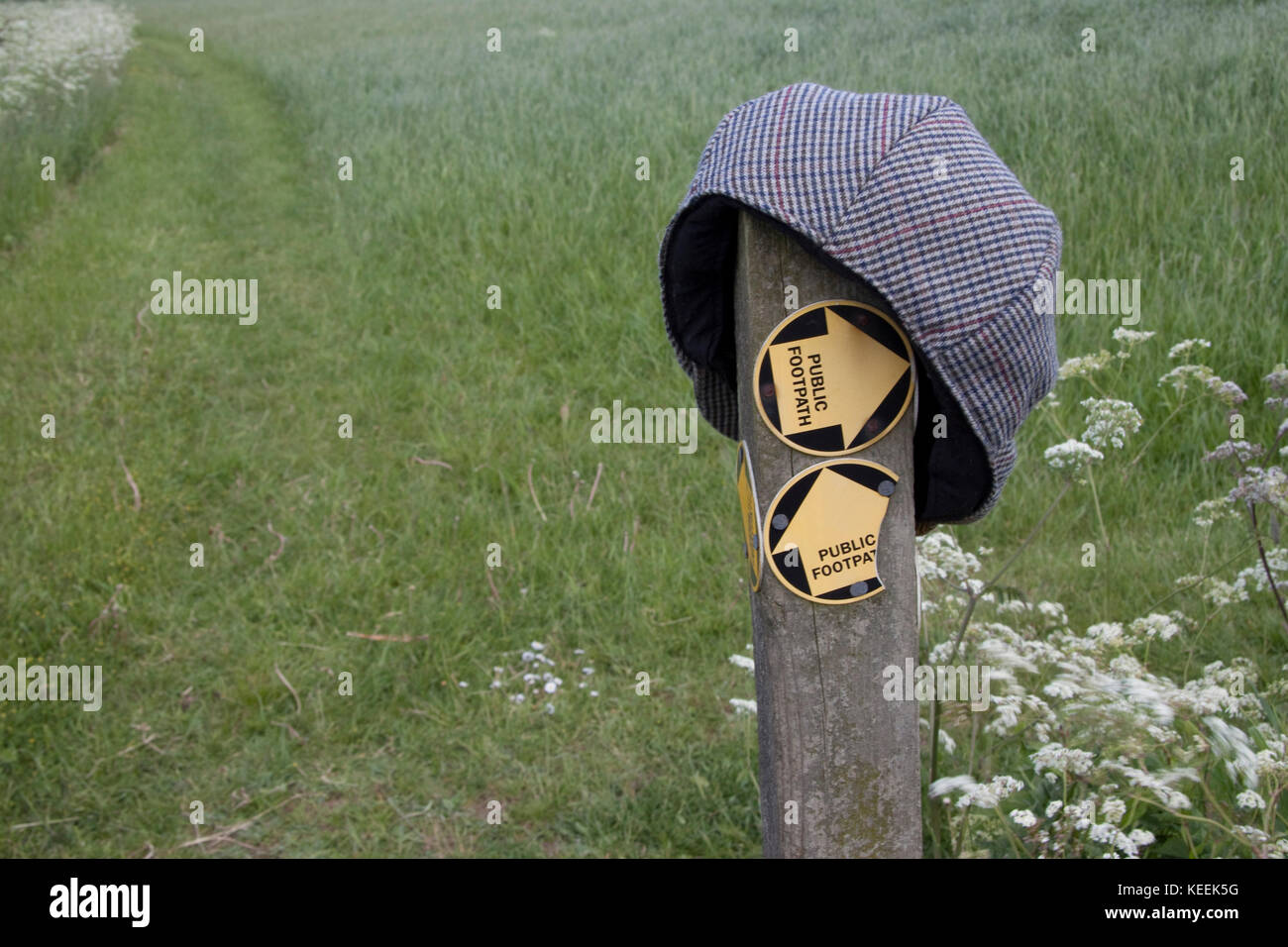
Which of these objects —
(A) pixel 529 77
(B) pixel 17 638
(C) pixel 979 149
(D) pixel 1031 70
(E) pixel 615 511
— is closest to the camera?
(C) pixel 979 149

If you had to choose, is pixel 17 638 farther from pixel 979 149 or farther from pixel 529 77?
pixel 529 77

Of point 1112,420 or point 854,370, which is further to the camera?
point 1112,420

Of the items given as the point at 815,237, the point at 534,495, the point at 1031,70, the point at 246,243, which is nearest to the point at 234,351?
the point at 246,243

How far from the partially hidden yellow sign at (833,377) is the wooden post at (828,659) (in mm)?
20

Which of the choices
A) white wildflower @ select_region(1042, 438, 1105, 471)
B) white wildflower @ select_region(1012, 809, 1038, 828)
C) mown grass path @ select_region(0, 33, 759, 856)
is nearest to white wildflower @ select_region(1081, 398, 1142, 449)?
white wildflower @ select_region(1042, 438, 1105, 471)

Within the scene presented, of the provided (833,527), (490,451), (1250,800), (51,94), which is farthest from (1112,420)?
(51,94)

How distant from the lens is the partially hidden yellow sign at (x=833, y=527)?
5.41 feet

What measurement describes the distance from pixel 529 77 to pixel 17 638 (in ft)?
20.4

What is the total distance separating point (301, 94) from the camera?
35.3 feet

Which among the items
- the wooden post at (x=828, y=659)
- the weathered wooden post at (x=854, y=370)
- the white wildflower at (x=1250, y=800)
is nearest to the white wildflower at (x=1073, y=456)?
the white wildflower at (x=1250, y=800)

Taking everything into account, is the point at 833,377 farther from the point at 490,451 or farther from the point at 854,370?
the point at 490,451

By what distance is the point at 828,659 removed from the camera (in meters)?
1.69

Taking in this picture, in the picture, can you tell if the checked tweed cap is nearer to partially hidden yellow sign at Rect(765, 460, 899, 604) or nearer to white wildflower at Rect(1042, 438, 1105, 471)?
partially hidden yellow sign at Rect(765, 460, 899, 604)

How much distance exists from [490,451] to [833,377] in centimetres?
364
